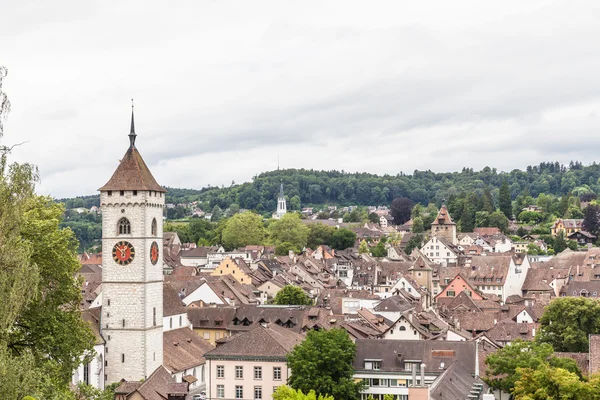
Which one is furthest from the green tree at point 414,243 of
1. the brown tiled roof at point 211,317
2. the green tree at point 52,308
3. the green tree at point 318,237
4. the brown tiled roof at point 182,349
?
the green tree at point 52,308

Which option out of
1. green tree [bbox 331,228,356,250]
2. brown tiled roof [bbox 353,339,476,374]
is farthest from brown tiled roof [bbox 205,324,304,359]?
green tree [bbox 331,228,356,250]

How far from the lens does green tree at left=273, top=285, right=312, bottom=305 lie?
103 metres

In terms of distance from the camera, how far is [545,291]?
128750mm

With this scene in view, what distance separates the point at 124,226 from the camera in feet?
205

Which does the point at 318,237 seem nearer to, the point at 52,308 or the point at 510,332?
the point at 510,332

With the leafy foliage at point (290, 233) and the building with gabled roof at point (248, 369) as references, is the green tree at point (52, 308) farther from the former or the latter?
the leafy foliage at point (290, 233)

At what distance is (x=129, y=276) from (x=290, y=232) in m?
117

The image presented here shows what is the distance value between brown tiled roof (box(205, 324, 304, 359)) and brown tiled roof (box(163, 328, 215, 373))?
12.6 ft

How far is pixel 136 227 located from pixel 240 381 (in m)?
11.5

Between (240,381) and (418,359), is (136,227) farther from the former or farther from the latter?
(418,359)

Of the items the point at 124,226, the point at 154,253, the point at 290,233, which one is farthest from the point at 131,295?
the point at 290,233

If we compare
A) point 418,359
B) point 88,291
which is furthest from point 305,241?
point 418,359

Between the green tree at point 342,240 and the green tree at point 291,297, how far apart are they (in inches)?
3224

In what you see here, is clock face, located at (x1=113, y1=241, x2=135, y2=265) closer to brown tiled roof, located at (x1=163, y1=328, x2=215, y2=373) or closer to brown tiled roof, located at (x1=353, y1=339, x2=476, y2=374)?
brown tiled roof, located at (x1=163, y1=328, x2=215, y2=373)
